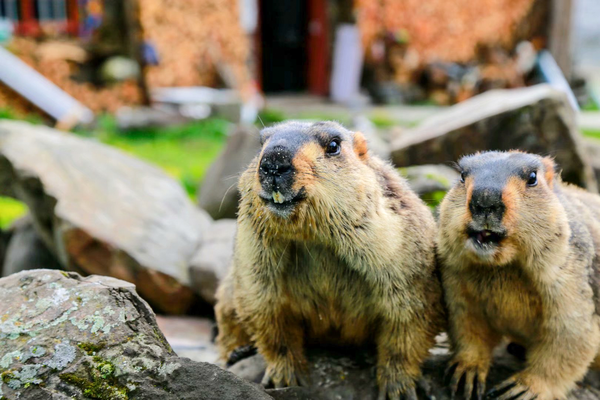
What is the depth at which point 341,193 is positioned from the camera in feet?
11.6

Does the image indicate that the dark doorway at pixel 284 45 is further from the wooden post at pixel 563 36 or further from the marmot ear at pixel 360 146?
the marmot ear at pixel 360 146

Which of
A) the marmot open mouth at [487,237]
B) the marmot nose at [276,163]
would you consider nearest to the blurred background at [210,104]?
the marmot nose at [276,163]

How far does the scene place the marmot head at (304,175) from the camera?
3.31m

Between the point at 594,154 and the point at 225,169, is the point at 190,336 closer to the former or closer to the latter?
the point at 225,169

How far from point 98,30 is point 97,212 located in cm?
1073

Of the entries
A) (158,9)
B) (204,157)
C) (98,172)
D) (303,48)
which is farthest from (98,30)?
(98,172)

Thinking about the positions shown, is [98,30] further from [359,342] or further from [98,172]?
[359,342]

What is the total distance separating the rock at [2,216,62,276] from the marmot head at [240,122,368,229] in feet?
14.0

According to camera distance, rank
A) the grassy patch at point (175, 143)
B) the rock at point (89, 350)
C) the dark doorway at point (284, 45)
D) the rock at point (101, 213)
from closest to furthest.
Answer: the rock at point (89, 350) < the rock at point (101, 213) < the grassy patch at point (175, 143) < the dark doorway at point (284, 45)

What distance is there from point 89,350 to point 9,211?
7623 millimetres

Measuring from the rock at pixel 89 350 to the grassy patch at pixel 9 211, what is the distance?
6.15m

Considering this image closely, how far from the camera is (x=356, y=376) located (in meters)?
4.08

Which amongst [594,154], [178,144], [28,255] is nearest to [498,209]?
[594,154]

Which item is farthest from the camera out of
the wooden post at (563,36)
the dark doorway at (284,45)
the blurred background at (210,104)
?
the dark doorway at (284,45)
